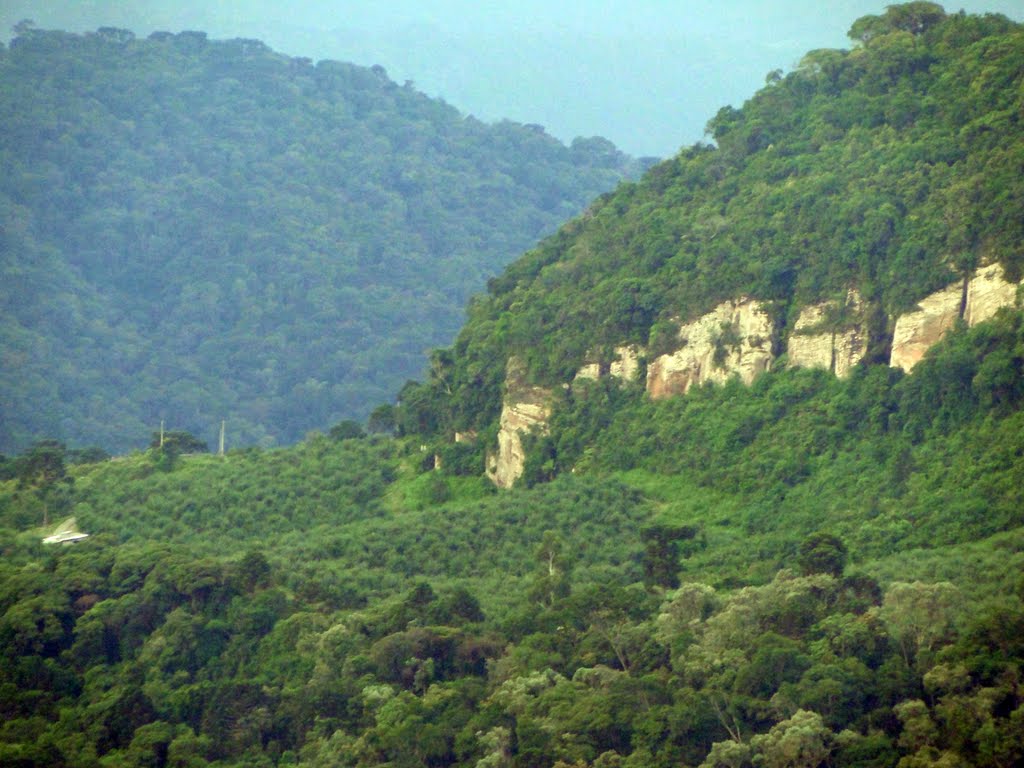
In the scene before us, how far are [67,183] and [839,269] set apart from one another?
6868cm

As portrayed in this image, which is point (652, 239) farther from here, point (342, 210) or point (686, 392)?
point (342, 210)

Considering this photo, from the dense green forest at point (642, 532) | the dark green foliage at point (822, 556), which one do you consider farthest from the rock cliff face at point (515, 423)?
the dark green foliage at point (822, 556)

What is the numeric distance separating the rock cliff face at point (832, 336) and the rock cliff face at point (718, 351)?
3.37ft

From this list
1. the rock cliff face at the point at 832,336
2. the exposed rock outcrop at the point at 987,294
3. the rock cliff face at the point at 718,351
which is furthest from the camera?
the rock cliff face at the point at 718,351

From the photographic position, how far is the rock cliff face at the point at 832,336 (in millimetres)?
51969

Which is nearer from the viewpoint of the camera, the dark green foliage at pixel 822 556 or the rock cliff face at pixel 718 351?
the dark green foliage at pixel 822 556

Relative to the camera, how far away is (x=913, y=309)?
50.4 meters

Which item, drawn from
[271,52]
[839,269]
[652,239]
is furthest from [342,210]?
[839,269]

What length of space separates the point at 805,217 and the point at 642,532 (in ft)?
33.4

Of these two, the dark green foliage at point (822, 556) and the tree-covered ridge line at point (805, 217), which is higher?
the tree-covered ridge line at point (805, 217)

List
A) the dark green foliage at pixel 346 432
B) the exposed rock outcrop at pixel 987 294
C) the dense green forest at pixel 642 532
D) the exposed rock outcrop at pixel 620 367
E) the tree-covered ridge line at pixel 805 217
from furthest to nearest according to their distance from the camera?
the dark green foliage at pixel 346 432
the exposed rock outcrop at pixel 620 367
the tree-covered ridge line at pixel 805 217
the exposed rock outcrop at pixel 987 294
the dense green forest at pixel 642 532

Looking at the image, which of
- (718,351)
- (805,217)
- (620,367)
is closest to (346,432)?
(620,367)

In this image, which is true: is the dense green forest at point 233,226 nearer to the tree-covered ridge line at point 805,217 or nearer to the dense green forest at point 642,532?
the dense green forest at point 642,532

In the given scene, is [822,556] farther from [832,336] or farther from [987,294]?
[832,336]
